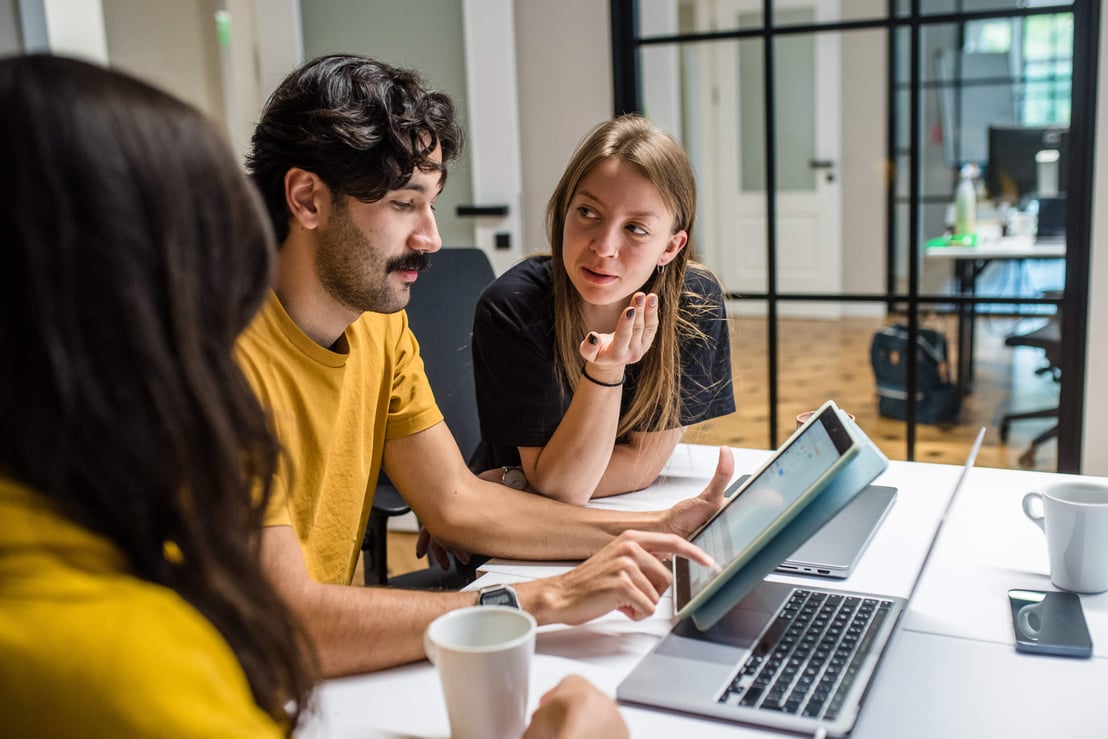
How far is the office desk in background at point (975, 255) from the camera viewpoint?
3537mm

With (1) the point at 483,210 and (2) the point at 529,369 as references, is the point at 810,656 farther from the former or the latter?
(1) the point at 483,210

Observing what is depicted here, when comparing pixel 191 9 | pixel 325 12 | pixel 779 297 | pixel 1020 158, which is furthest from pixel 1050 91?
pixel 191 9

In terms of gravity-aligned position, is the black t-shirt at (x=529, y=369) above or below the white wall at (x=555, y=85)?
below

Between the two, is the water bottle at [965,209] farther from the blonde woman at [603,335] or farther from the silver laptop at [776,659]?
the silver laptop at [776,659]

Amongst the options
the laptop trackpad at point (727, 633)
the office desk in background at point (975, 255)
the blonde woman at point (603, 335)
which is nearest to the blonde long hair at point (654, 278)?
the blonde woman at point (603, 335)

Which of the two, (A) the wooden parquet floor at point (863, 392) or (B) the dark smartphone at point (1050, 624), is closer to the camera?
(B) the dark smartphone at point (1050, 624)

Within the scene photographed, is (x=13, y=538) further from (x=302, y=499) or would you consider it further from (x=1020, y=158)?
(x=1020, y=158)

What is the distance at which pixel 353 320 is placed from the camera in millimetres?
1310

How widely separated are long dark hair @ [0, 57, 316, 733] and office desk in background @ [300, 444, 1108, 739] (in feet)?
0.82

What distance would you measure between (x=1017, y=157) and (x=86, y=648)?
4.41 meters

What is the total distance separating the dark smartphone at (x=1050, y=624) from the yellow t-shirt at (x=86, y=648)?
761 millimetres

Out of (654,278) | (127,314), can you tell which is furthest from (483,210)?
(127,314)

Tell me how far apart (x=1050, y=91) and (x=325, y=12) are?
3948 millimetres

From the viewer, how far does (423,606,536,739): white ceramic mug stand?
30.2 inches
